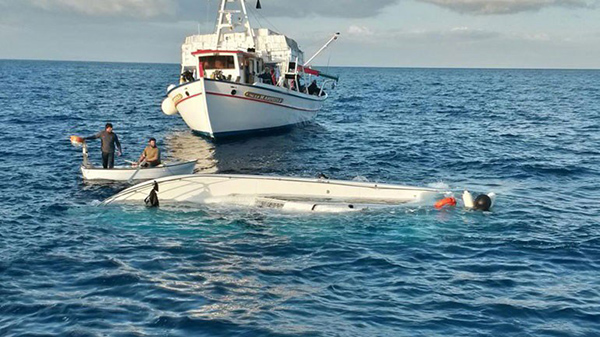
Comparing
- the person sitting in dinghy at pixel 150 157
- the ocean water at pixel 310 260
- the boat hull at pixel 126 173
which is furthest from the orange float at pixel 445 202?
the person sitting in dinghy at pixel 150 157

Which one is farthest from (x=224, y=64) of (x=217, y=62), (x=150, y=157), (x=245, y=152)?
(x=150, y=157)

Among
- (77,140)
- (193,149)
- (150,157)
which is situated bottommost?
(193,149)

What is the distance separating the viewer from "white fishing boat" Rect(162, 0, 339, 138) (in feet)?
104

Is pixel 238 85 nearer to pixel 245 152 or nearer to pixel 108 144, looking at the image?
pixel 245 152

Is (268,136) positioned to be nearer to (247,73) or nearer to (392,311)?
(247,73)

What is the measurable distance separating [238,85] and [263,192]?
1442cm

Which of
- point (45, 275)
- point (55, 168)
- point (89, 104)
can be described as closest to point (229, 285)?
point (45, 275)

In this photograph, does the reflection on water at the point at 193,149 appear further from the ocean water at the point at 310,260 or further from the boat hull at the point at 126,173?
the boat hull at the point at 126,173

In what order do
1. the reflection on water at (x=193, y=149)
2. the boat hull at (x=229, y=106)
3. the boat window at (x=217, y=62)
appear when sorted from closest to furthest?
the reflection on water at (x=193, y=149), the boat hull at (x=229, y=106), the boat window at (x=217, y=62)

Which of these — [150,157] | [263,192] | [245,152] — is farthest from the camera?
[245,152]

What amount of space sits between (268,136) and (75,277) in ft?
79.1

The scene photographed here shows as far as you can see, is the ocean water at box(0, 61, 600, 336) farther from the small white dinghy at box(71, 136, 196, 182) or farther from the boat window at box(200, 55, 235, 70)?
the boat window at box(200, 55, 235, 70)

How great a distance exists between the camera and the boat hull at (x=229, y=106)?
3114cm

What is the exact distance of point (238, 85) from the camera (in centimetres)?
3139
